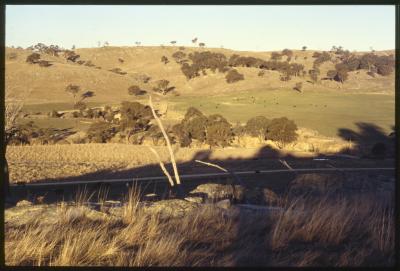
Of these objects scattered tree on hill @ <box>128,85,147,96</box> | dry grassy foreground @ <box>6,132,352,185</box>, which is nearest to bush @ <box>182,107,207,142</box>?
dry grassy foreground @ <box>6,132,352,185</box>

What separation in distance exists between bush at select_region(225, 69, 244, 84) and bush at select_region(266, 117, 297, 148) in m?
31.6

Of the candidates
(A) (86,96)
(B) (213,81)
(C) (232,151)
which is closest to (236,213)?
(C) (232,151)

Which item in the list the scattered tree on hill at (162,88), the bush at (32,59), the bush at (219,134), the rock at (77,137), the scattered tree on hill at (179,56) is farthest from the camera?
the scattered tree on hill at (179,56)

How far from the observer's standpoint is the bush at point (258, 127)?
33812 millimetres

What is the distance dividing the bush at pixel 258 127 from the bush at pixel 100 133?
862 centimetres

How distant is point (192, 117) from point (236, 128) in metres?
3.55

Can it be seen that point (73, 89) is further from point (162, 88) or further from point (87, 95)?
point (162, 88)

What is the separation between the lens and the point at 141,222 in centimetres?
625

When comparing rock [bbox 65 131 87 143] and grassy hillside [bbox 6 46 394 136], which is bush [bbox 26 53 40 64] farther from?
rock [bbox 65 131 87 143]

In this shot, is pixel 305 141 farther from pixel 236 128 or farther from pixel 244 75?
pixel 244 75

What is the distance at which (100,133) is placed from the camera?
1356 inches

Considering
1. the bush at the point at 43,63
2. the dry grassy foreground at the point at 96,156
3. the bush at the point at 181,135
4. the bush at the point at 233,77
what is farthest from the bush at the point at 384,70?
the bush at the point at 181,135

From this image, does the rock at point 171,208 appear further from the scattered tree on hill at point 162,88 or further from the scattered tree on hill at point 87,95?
the scattered tree on hill at point 162,88

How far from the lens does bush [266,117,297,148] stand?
32.0 m
